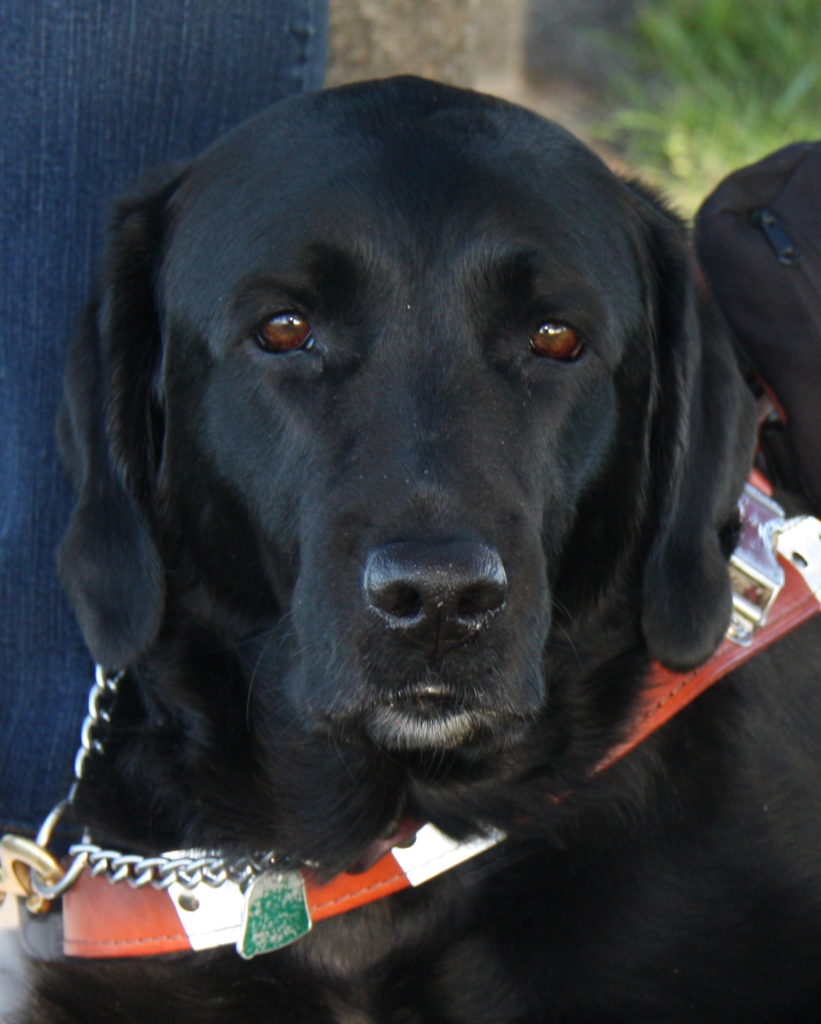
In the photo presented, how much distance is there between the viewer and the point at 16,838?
2.74 m

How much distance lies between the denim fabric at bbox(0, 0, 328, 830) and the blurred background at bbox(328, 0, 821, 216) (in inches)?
124

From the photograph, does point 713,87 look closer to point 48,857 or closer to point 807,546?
point 807,546

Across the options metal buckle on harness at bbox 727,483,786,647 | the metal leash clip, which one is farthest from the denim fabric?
metal buckle on harness at bbox 727,483,786,647

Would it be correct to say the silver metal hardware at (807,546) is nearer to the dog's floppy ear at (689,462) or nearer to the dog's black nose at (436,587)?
the dog's floppy ear at (689,462)

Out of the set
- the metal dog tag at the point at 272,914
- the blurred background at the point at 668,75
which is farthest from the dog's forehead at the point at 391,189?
the blurred background at the point at 668,75

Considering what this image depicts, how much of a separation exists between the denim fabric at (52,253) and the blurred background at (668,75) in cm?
316

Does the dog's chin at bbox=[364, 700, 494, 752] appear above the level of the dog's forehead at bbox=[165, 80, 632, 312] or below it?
below

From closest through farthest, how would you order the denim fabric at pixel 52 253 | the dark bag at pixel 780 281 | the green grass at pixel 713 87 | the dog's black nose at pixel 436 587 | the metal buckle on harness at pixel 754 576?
the dog's black nose at pixel 436 587, the metal buckle on harness at pixel 754 576, the dark bag at pixel 780 281, the denim fabric at pixel 52 253, the green grass at pixel 713 87

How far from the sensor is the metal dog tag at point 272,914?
8.78 ft

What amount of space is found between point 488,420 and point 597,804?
722 millimetres

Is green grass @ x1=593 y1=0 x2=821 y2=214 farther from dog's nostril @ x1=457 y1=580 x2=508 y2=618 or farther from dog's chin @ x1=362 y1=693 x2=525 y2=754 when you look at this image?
dog's nostril @ x1=457 y1=580 x2=508 y2=618

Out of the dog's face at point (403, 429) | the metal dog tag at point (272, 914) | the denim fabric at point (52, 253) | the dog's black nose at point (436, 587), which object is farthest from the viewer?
the denim fabric at point (52, 253)

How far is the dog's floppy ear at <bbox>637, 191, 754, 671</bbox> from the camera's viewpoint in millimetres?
2738

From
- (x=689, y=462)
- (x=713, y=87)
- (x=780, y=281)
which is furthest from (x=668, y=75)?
(x=689, y=462)
